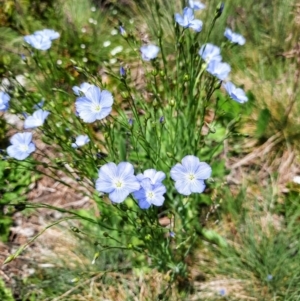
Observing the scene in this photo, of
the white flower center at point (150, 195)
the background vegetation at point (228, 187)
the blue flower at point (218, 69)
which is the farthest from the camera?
the background vegetation at point (228, 187)

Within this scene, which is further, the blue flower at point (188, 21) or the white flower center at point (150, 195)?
the blue flower at point (188, 21)

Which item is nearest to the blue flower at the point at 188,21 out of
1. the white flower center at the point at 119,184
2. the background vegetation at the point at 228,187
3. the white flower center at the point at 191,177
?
the background vegetation at the point at 228,187

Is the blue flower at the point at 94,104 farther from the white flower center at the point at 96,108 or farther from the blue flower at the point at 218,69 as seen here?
the blue flower at the point at 218,69

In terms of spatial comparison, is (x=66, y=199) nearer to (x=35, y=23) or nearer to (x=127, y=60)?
(x=127, y=60)

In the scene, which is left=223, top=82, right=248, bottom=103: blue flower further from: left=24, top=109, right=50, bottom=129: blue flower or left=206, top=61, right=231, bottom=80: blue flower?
left=24, top=109, right=50, bottom=129: blue flower

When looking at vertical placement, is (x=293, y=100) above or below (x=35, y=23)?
below

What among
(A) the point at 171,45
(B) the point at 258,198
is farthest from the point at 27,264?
(A) the point at 171,45

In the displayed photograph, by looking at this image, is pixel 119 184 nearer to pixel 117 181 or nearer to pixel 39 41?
pixel 117 181
